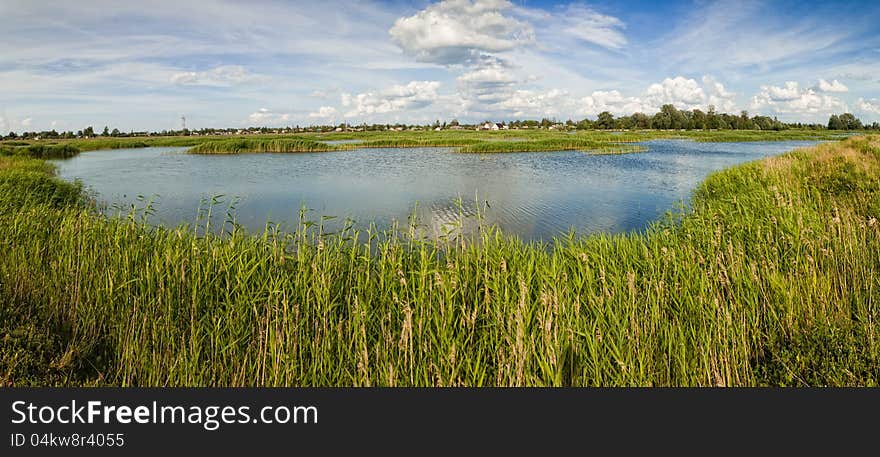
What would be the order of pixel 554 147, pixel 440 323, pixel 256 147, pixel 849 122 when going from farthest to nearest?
pixel 849 122
pixel 256 147
pixel 554 147
pixel 440 323

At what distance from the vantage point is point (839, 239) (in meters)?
6.56

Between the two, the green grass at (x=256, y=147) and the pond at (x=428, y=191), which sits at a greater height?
the green grass at (x=256, y=147)

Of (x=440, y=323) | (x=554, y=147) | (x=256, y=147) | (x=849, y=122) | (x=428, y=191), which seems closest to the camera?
(x=440, y=323)

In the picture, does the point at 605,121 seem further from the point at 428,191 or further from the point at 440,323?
the point at 440,323

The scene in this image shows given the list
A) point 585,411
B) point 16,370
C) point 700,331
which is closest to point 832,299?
point 700,331

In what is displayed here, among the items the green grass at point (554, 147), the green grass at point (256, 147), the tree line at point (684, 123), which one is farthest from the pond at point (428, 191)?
the tree line at point (684, 123)

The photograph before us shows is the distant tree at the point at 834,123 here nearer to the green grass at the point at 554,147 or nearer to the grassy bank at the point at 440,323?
the green grass at the point at 554,147

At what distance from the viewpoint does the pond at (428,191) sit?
543 inches

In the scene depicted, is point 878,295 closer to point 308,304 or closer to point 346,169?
point 308,304

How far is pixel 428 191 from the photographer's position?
19594 mm

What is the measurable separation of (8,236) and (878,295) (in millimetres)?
11437

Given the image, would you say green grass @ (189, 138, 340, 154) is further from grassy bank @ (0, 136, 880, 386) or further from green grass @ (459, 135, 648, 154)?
grassy bank @ (0, 136, 880, 386)

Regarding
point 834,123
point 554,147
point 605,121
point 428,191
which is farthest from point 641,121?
point 428,191

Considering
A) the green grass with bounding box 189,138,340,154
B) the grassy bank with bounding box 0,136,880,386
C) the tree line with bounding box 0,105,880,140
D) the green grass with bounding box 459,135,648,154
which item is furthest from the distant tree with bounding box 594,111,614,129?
the grassy bank with bounding box 0,136,880,386
